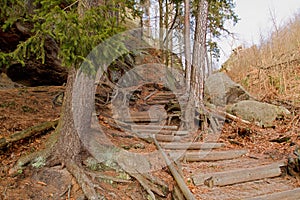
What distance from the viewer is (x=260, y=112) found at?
608 centimetres

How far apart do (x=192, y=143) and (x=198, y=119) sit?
111 cm

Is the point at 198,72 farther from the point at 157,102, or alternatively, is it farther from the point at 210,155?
the point at 157,102

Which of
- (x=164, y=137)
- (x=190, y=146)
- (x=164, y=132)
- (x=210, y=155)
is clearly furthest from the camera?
(x=164, y=132)

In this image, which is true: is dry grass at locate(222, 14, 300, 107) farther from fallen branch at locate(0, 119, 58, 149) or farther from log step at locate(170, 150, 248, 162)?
fallen branch at locate(0, 119, 58, 149)

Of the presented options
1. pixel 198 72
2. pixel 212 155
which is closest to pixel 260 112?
pixel 198 72

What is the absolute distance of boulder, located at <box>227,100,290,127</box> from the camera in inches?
233

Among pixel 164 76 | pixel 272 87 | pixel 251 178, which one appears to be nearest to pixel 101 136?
pixel 251 178

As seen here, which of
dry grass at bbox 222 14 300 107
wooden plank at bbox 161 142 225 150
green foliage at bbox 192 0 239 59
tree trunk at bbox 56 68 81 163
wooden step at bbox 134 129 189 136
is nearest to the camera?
tree trunk at bbox 56 68 81 163

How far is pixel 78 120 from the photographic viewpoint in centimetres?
321

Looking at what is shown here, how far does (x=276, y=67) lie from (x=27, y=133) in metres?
7.56

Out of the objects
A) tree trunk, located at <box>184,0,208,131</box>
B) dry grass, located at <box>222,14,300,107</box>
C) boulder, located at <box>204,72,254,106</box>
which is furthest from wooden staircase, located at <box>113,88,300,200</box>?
boulder, located at <box>204,72,254,106</box>

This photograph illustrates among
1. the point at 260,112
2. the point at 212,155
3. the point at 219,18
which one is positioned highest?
the point at 219,18

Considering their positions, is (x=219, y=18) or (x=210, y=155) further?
(x=219, y=18)

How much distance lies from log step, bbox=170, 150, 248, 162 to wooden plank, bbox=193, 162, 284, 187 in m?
0.73
